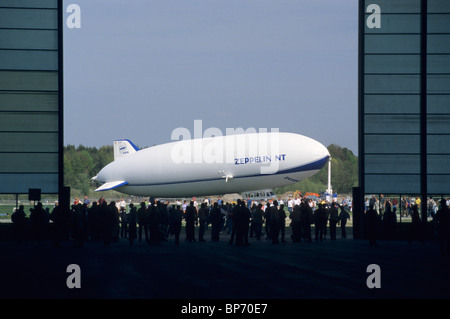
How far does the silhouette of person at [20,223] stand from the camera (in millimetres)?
33281

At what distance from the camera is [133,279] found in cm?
1812

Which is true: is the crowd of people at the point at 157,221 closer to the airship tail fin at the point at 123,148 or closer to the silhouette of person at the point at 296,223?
the silhouette of person at the point at 296,223

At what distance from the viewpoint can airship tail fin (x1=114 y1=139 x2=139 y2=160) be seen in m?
82.7

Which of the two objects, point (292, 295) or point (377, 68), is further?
point (377, 68)

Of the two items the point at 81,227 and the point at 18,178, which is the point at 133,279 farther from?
the point at 18,178

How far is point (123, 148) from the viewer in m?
82.9

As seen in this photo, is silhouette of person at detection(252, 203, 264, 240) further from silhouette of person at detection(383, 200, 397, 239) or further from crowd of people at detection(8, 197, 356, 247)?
silhouette of person at detection(383, 200, 397, 239)

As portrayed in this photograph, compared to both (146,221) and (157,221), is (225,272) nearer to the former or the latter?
(157,221)

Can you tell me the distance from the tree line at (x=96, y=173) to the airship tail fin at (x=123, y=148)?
53.4 meters

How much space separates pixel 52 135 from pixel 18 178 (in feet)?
7.29

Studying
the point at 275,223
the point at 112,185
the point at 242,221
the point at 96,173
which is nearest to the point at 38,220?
the point at 242,221

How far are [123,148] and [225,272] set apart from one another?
63878 millimetres
